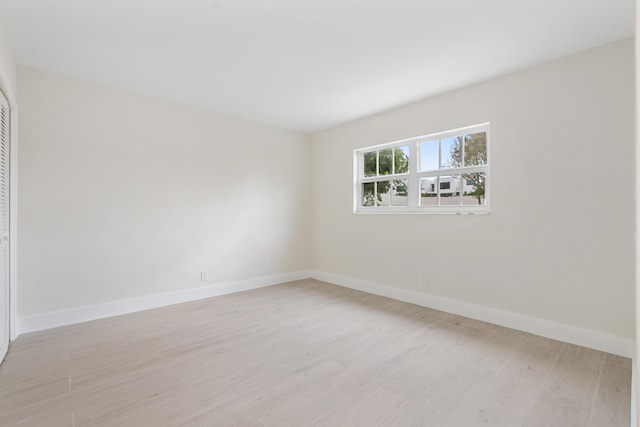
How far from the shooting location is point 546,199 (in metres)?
2.64

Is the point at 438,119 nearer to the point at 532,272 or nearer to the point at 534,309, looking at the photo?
the point at 532,272

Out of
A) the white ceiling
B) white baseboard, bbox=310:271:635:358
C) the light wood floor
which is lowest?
the light wood floor

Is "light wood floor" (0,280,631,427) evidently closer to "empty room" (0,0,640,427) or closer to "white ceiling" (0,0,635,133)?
"empty room" (0,0,640,427)

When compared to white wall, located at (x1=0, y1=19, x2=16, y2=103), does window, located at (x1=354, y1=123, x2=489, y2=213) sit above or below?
below

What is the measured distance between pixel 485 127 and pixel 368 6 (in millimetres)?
1933

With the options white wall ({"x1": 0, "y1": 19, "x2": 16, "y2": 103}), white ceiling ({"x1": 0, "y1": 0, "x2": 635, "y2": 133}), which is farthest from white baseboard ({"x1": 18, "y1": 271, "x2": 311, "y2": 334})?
white ceiling ({"x1": 0, "y1": 0, "x2": 635, "y2": 133})

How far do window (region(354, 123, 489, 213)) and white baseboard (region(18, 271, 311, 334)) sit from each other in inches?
82.2

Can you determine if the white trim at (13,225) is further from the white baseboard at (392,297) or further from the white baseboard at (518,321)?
the white baseboard at (518,321)

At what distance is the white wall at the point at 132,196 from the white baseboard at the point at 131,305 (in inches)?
2.5

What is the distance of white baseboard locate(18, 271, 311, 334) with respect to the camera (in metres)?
2.81

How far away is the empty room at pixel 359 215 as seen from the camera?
1.91 metres

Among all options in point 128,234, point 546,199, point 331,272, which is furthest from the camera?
point 331,272

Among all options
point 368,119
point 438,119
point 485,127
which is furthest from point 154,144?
point 485,127

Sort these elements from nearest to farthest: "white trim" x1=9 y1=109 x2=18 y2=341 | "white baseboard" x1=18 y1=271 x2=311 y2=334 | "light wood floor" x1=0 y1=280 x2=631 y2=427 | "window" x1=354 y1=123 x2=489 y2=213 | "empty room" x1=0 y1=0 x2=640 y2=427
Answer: "light wood floor" x1=0 y1=280 x2=631 y2=427 → "empty room" x1=0 y1=0 x2=640 y2=427 → "white trim" x1=9 y1=109 x2=18 y2=341 → "white baseboard" x1=18 y1=271 x2=311 y2=334 → "window" x1=354 y1=123 x2=489 y2=213
